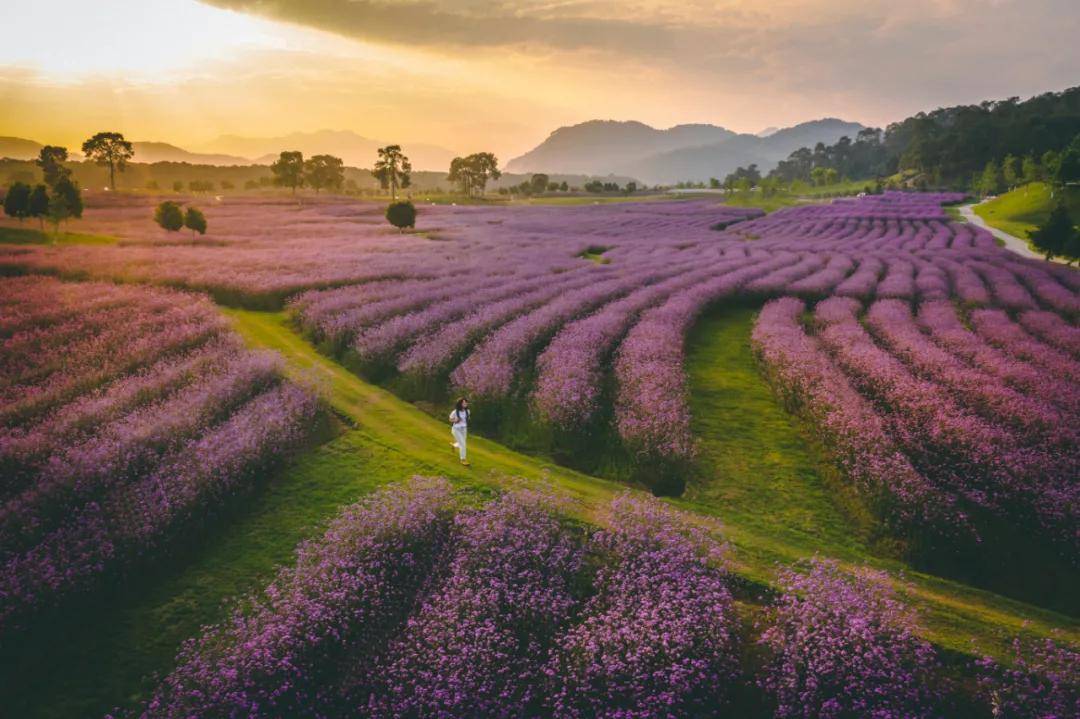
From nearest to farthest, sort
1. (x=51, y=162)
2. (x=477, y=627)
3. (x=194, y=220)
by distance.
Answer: (x=477, y=627), (x=194, y=220), (x=51, y=162)

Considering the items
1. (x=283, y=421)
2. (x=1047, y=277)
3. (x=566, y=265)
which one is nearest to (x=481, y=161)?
(x=566, y=265)

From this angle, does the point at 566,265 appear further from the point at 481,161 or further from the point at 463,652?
the point at 481,161

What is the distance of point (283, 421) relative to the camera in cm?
1066

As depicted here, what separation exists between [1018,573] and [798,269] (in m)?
21.4

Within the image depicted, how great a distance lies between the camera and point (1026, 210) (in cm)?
5822

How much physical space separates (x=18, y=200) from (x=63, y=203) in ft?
6.95

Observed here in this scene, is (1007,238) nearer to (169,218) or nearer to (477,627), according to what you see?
(477,627)

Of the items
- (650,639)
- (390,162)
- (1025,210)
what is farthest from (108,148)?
(1025,210)

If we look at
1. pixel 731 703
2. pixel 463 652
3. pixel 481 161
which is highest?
pixel 481 161

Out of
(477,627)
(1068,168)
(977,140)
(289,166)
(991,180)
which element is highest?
(977,140)

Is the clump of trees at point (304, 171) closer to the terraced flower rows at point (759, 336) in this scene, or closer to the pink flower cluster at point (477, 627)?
the terraced flower rows at point (759, 336)

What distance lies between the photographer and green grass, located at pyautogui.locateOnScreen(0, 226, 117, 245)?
1241 inches

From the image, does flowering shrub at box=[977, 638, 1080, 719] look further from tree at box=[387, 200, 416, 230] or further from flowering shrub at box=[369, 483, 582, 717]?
tree at box=[387, 200, 416, 230]

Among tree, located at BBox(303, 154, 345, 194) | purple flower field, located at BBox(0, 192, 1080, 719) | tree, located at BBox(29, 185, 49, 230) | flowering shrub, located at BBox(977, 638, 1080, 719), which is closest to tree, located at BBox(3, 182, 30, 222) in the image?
tree, located at BBox(29, 185, 49, 230)
